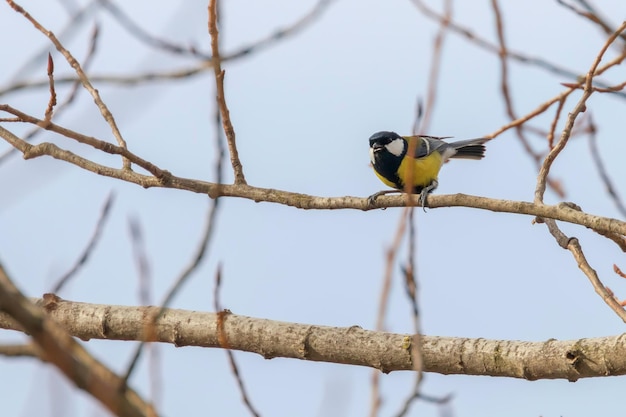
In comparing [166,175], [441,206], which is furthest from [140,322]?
[441,206]

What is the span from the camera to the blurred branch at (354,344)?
2676 mm

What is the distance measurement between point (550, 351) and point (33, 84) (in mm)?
1874

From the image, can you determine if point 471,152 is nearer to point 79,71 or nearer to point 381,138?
point 381,138

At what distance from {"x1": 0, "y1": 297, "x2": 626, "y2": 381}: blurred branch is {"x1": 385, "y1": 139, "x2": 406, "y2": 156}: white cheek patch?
3.09 m

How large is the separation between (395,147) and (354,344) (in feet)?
10.6

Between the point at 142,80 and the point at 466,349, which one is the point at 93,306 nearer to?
the point at 466,349

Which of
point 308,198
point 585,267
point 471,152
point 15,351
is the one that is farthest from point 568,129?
point 471,152

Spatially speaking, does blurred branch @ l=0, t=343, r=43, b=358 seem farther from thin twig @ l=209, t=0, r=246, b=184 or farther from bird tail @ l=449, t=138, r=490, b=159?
bird tail @ l=449, t=138, r=490, b=159

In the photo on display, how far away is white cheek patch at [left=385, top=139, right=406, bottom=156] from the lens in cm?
595

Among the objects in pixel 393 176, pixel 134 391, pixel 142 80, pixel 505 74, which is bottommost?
pixel 134 391

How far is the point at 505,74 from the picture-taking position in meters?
2.12

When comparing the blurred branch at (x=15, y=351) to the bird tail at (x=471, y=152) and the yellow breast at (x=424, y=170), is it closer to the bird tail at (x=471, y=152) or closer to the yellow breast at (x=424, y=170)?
the yellow breast at (x=424, y=170)

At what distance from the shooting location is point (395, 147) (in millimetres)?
5984

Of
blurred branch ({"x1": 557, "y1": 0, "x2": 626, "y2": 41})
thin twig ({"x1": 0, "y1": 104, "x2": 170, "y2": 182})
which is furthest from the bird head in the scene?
blurred branch ({"x1": 557, "y1": 0, "x2": 626, "y2": 41})
